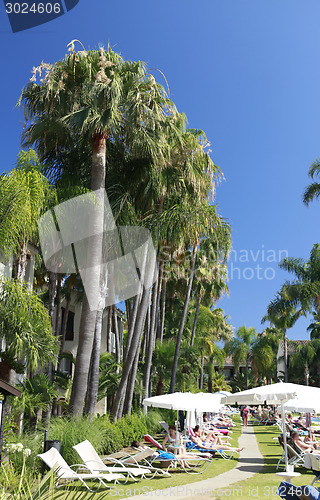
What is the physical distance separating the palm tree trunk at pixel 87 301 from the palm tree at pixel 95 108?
0.10 ft

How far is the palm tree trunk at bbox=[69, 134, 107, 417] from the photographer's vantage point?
13703 mm

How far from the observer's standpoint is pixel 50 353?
11.7 metres

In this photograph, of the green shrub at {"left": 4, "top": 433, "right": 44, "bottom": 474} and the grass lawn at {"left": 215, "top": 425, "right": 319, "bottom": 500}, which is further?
the green shrub at {"left": 4, "top": 433, "right": 44, "bottom": 474}

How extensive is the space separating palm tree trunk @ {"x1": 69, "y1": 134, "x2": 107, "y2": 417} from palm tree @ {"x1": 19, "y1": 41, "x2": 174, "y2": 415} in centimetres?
3

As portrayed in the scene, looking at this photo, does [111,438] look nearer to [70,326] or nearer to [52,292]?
[52,292]

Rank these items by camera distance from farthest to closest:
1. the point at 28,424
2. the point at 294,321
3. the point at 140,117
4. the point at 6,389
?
the point at 294,321
the point at 28,424
the point at 140,117
the point at 6,389

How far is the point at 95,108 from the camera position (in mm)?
15039

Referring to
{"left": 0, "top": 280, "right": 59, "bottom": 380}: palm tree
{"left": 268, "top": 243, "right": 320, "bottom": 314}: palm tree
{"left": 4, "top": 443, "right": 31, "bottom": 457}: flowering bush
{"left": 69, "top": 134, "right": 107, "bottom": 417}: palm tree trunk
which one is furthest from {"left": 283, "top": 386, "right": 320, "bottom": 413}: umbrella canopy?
{"left": 268, "top": 243, "right": 320, "bottom": 314}: palm tree

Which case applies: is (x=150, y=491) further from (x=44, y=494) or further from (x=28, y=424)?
(x=28, y=424)

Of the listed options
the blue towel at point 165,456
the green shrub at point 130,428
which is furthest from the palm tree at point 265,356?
the blue towel at point 165,456

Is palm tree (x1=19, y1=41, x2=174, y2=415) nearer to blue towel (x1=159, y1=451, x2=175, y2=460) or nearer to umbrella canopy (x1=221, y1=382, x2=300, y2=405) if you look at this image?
blue towel (x1=159, y1=451, x2=175, y2=460)

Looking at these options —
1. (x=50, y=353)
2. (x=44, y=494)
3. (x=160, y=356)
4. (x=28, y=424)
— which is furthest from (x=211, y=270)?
(x=44, y=494)

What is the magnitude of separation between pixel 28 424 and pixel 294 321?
38456 mm

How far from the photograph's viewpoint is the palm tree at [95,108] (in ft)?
49.0
